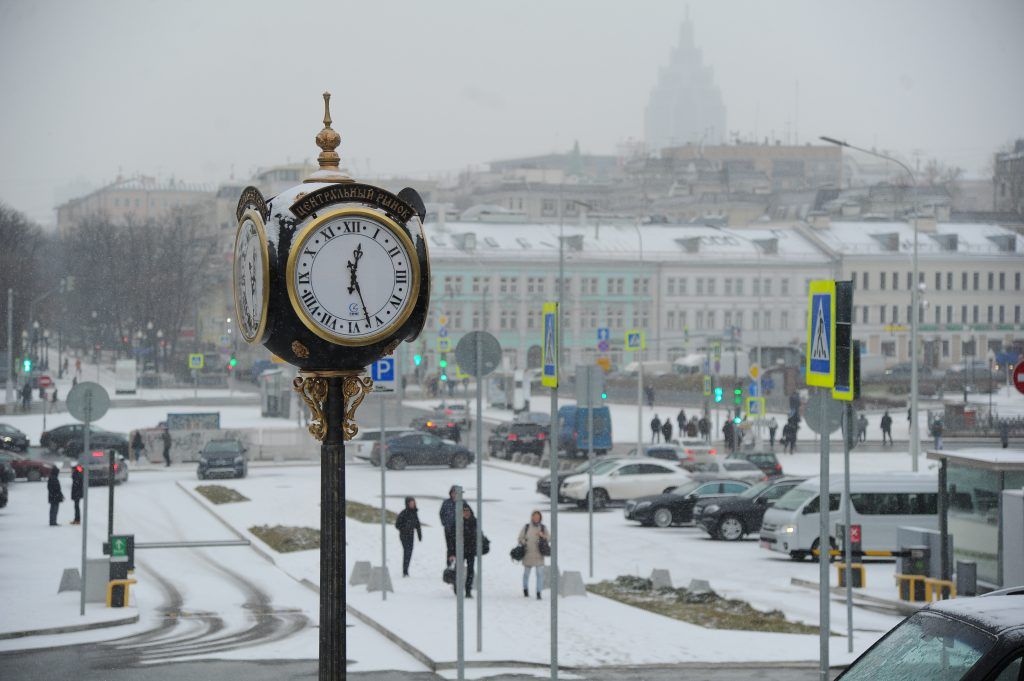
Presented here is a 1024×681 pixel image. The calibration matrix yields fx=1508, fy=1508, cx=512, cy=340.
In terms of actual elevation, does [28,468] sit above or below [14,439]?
below

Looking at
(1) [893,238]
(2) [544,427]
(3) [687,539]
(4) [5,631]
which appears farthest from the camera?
(1) [893,238]

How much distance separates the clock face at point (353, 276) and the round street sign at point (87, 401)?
14224 mm

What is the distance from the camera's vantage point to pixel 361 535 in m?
27.6

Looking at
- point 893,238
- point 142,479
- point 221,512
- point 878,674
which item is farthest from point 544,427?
point 893,238

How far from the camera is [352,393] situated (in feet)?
18.2

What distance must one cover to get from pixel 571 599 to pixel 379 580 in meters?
2.68

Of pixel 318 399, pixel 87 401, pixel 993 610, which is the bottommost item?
pixel 993 610

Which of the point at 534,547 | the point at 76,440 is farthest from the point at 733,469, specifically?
the point at 534,547

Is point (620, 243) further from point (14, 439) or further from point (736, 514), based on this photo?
point (736, 514)

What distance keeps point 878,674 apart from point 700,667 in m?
9.73

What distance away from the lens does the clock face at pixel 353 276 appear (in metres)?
5.35

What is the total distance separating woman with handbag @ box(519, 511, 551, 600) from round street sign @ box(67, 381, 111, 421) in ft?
18.7

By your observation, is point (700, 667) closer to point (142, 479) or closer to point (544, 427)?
point (142, 479)

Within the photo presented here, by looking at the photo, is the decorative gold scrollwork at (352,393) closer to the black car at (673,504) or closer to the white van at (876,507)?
the white van at (876,507)
